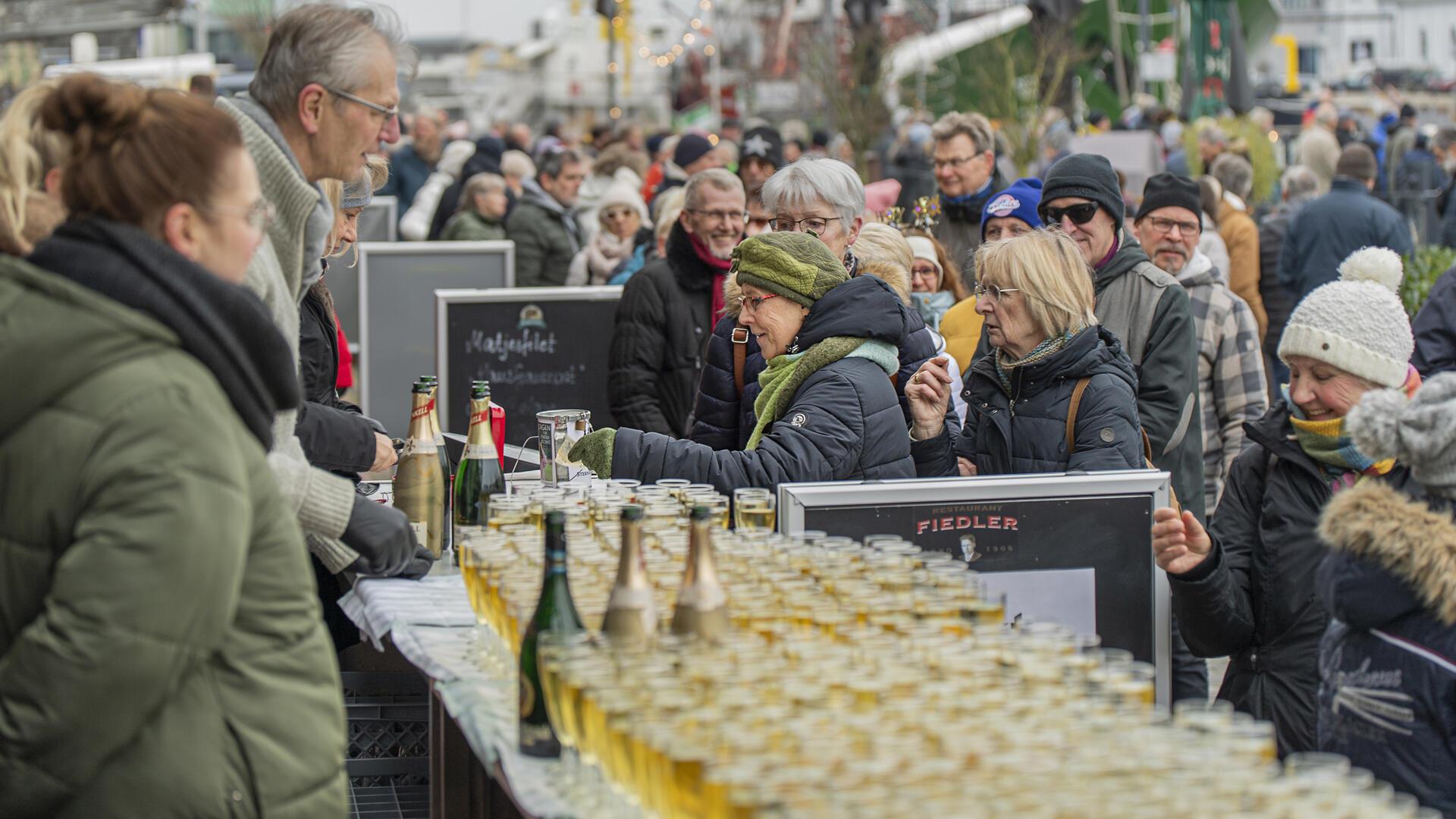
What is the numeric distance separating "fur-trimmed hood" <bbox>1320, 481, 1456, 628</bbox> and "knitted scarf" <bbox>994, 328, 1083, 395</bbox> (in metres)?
1.33

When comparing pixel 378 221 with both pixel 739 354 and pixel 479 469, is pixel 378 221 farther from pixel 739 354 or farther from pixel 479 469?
pixel 479 469

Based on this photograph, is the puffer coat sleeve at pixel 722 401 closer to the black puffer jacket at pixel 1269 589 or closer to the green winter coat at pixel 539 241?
the black puffer jacket at pixel 1269 589

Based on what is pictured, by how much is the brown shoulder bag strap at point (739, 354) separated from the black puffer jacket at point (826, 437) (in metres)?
0.70

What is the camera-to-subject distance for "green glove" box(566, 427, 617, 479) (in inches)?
167

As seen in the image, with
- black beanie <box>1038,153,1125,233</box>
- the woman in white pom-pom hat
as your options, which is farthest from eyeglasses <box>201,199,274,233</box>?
black beanie <box>1038,153,1125,233</box>

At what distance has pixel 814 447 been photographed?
418 centimetres

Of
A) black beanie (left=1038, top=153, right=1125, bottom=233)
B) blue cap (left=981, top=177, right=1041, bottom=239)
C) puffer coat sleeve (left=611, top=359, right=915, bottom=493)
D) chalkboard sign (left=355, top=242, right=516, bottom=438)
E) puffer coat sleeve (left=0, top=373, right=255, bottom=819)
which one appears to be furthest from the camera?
chalkboard sign (left=355, top=242, right=516, bottom=438)

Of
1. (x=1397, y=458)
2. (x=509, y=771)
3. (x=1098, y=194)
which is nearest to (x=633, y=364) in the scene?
(x=1098, y=194)

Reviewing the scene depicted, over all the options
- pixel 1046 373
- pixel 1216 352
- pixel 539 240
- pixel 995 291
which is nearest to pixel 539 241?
pixel 539 240

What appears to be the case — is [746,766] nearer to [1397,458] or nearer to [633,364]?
[1397,458]

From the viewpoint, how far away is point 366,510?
3.64 m

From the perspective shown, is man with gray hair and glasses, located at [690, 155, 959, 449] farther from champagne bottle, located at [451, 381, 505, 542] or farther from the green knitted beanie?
champagne bottle, located at [451, 381, 505, 542]

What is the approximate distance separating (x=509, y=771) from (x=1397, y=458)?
78.3 inches

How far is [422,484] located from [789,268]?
3.62ft
